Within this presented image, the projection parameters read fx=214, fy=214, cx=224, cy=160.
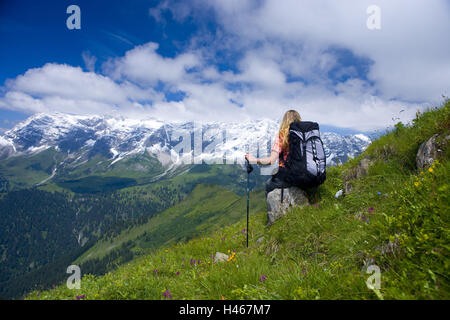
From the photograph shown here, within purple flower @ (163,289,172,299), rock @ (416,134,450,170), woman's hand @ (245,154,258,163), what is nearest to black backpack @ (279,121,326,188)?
woman's hand @ (245,154,258,163)

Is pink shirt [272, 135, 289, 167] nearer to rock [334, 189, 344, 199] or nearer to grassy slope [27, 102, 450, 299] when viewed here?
grassy slope [27, 102, 450, 299]

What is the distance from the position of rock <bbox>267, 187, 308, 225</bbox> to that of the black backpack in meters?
0.36

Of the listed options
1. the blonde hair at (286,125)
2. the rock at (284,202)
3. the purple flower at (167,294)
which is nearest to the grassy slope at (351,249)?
the purple flower at (167,294)

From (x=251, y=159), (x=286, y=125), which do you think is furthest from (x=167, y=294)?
(x=286, y=125)

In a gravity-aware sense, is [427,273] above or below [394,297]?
above

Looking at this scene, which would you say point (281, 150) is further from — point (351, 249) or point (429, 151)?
point (351, 249)

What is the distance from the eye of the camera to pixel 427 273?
2.47m

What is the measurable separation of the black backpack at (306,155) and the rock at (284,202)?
358 mm

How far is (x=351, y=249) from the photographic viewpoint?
384cm

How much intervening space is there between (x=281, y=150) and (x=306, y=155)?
997 millimetres
